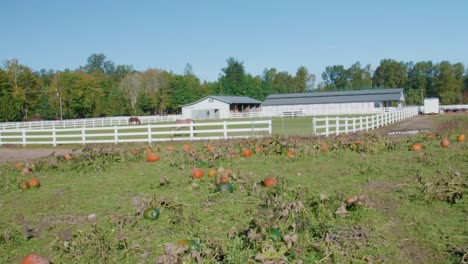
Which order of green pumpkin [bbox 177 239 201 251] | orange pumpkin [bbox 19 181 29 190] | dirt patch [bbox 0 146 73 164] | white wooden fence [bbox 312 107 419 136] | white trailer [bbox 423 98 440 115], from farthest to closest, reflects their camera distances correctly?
white trailer [bbox 423 98 440 115] < white wooden fence [bbox 312 107 419 136] < dirt patch [bbox 0 146 73 164] < orange pumpkin [bbox 19 181 29 190] < green pumpkin [bbox 177 239 201 251]

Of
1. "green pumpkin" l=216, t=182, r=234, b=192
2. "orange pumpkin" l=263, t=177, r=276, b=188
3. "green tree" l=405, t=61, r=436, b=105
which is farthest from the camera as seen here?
"green tree" l=405, t=61, r=436, b=105

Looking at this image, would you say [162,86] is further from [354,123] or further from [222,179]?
[222,179]

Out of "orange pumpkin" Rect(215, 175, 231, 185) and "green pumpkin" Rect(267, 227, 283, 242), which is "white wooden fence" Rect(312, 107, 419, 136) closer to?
"orange pumpkin" Rect(215, 175, 231, 185)

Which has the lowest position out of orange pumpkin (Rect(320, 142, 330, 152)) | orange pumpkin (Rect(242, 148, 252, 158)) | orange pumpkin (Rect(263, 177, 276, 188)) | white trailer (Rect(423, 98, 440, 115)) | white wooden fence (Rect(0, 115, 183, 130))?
orange pumpkin (Rect(263, 177, 276, 188))

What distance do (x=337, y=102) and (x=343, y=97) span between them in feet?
9.01

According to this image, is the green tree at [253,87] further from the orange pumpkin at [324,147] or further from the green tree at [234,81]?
the orange pumpkin at [324,147]

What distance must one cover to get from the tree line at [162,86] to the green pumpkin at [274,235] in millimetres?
58246

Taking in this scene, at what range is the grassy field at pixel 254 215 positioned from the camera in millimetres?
4461

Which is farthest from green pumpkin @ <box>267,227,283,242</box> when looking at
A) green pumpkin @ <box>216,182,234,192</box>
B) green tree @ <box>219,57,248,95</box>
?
green tree @ <box>219,57,248,95</box>

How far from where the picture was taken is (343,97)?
75.5m

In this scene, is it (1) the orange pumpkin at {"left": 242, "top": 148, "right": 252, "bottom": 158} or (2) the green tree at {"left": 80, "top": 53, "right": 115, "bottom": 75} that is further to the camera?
(2) the green tree at {"left": 80, "top": 53, "right": 115, "bottom": 75}

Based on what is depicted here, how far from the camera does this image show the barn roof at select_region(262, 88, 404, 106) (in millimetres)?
70688

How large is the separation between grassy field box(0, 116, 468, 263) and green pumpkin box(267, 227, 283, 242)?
14 millimetres

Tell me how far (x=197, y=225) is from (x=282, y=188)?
5.79 ft
